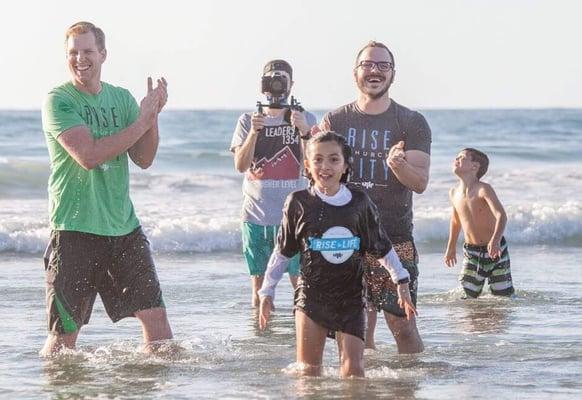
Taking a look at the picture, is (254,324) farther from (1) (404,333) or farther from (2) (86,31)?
(2) (86,31)

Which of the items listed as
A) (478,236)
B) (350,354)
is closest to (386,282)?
(350,354)

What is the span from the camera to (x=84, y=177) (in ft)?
23.2

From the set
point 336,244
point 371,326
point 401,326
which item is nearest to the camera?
point 336,244

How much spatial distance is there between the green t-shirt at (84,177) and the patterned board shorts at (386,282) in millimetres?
Result: 1369

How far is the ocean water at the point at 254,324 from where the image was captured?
7.17 m

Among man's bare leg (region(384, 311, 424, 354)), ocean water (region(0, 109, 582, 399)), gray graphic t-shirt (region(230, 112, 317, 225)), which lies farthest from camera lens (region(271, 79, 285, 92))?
man's bare leg (region(384, 311, 424, 354))

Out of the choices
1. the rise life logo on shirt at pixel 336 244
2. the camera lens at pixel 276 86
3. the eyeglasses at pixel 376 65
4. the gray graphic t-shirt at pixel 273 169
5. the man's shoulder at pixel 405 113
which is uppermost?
the eyeglasses at pixel 376 65

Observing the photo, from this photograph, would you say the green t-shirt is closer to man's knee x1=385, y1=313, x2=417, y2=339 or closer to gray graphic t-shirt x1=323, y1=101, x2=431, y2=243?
gray graphic t-shirt x1=323, y1=101, x2=431, y2=243

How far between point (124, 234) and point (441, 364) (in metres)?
2.06

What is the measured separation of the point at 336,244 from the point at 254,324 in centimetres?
319

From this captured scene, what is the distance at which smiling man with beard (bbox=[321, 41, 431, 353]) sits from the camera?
729 centimetres

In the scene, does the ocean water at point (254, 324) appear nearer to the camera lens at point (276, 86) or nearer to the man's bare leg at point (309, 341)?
the man's bare leg at point (309, 341)

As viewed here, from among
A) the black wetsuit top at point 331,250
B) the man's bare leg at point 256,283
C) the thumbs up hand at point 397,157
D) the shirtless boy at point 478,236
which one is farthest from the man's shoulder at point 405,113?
the shirtless boy at point 478,236

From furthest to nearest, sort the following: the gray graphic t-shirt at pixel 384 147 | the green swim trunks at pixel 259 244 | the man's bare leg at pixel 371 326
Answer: the green swim trunks at pixel 259 244
the man's bare leg at pixel 371 326
the gray graphic t-shirt at pixel 384 147
